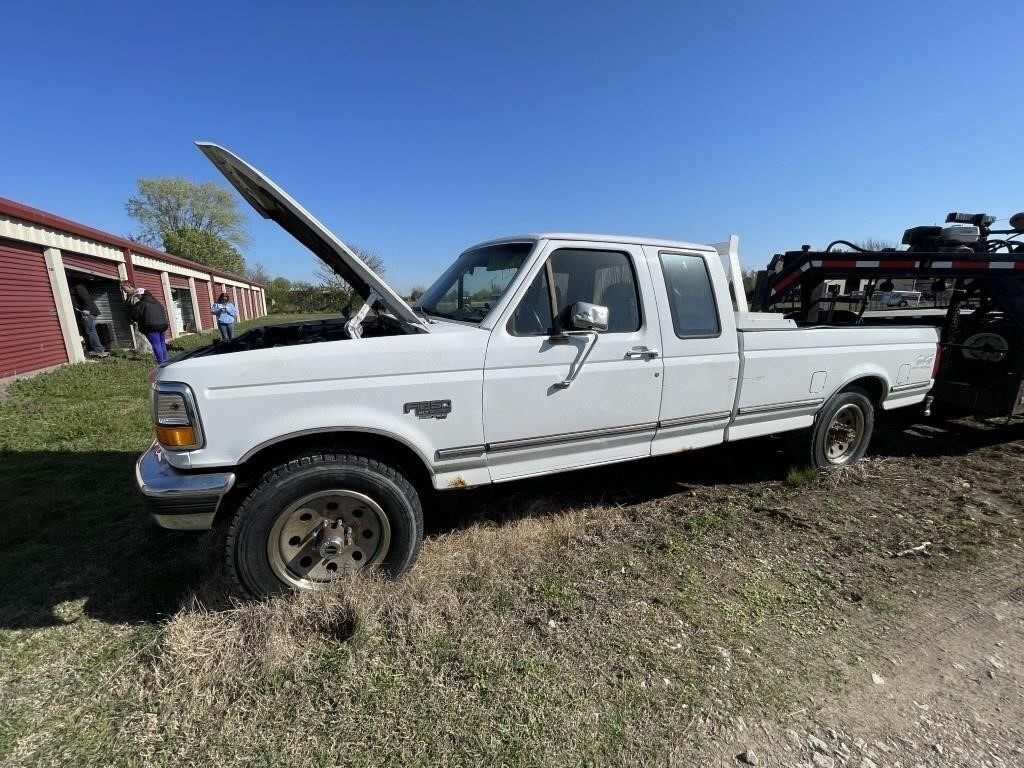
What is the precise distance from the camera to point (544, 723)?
1.96 metres

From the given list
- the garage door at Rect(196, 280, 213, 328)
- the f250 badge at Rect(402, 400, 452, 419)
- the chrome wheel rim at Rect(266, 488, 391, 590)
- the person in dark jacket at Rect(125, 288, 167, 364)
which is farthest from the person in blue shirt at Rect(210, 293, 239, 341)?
the f250 badge at Rect(402, 400, 452, 419)

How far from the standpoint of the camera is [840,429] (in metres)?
4.46

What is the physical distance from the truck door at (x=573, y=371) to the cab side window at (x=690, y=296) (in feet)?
0.70

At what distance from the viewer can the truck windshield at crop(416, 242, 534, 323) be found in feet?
10.3

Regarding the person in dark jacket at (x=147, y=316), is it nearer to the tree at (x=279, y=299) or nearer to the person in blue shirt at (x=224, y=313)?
the person in blue shirt at (x=224, y=313)

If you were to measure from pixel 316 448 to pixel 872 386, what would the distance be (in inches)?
185

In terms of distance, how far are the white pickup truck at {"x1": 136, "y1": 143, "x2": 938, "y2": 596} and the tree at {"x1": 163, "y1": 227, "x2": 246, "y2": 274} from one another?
175 ft

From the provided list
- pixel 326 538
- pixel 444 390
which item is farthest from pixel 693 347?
pixel 326 538

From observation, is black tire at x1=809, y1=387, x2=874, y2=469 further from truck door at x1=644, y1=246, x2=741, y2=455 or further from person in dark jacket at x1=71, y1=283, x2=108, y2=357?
person in dark jacket at x1=71, y1=283, x2=108, y2=357

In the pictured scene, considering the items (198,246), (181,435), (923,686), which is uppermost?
(198,246)

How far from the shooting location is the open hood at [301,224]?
255 cm

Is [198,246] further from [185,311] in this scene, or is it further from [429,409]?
[429,409]

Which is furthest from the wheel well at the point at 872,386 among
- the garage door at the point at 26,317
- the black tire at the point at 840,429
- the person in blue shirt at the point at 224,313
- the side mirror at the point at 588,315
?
the person in blue shirt at the point at 224,313

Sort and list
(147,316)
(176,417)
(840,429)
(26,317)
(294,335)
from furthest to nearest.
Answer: (147,316) → (26,317) → (840,429) → (294,335) → (176,417)
